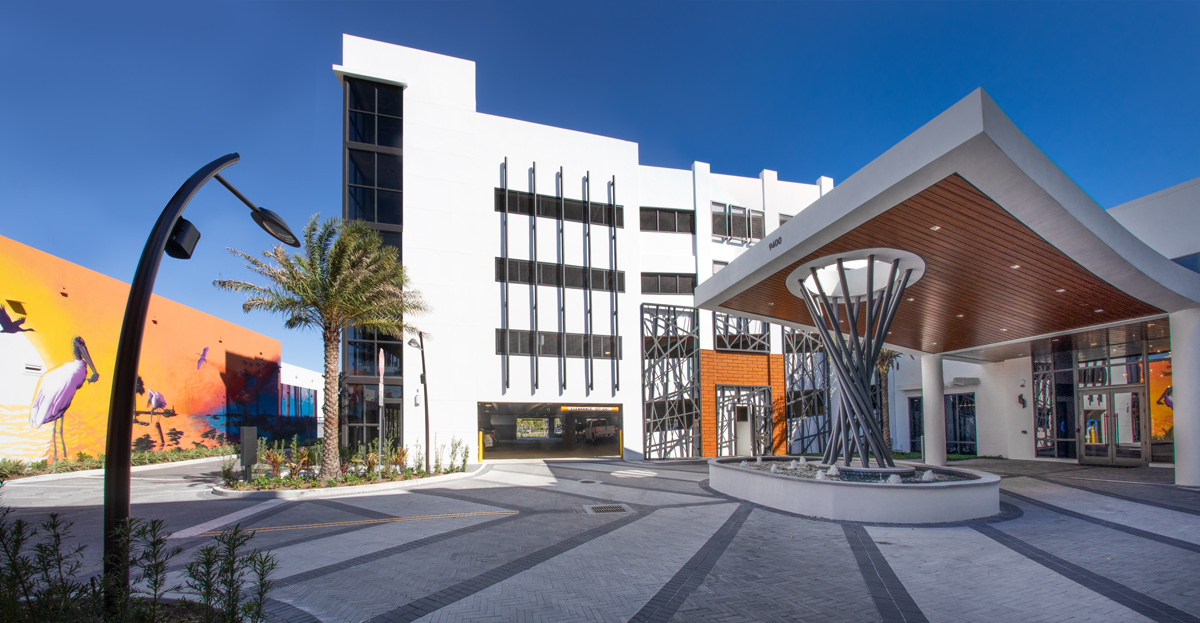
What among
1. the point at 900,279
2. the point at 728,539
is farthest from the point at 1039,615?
the point at 900,279

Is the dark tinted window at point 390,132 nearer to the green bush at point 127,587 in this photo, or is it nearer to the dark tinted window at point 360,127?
the dark tinted window at point 360,127

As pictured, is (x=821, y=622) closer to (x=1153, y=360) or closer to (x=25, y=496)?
(x=25, y=496)

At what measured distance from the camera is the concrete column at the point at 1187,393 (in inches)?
597

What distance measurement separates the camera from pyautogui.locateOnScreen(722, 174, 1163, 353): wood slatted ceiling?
417 inches

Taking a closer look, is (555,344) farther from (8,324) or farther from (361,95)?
(8,324)

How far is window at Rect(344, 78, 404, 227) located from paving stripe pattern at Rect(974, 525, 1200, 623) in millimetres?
24123

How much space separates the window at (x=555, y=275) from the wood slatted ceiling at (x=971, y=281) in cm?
1036

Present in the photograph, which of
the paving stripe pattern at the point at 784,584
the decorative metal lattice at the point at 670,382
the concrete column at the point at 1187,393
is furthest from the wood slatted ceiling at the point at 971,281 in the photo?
the decorative metal lattice at the point at 670,382

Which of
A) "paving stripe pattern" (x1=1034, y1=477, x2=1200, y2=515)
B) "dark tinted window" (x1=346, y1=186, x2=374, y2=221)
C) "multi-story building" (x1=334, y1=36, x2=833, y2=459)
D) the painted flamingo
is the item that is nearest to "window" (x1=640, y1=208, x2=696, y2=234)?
"multi-story building" (x1=334, y1=36, x2=833, y2=459)

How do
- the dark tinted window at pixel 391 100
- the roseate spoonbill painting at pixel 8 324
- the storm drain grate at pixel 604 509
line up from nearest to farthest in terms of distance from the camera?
1. the storm drain grate at pixel 604 509
2. the roseate spoonbill painting at pixel 8 324
3. the dark tinted window at pixel 391 100

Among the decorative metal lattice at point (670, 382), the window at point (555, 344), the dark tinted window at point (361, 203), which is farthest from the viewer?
the decorative metal lattice at point (670, 382)

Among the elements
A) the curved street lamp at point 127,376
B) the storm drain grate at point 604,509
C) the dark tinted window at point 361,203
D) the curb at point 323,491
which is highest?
the dark tinted window at point 361,203

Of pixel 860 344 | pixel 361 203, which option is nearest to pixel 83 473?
pixel 361 203

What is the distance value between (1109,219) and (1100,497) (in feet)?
22.8
